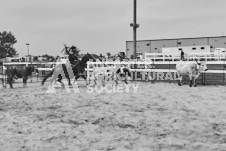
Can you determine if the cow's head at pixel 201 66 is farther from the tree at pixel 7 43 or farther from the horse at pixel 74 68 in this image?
the tree at pixel 7 43

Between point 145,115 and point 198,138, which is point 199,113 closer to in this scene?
point 145,115

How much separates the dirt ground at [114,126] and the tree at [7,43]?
65.5 m

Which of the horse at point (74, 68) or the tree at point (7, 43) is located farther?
the tree at point (7, 43)

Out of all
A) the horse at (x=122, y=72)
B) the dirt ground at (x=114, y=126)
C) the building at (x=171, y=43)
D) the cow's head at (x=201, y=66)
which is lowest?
the dirt ground at (x=114, y=126)

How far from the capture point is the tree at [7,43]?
2714 inches

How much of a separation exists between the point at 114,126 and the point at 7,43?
73.3 m

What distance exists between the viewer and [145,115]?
6609mm

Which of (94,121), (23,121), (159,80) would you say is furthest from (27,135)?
(159,80)

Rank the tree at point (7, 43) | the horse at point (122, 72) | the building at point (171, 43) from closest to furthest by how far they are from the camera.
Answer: the horse at point (122, 72) → the building at point (171, 43) → the tree at point (7, 43)

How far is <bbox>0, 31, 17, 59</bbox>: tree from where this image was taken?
226ft

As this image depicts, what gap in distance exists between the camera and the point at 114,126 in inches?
221

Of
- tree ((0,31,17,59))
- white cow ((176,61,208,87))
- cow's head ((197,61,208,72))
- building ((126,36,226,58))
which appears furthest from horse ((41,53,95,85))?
tree ((0,31,17,59))

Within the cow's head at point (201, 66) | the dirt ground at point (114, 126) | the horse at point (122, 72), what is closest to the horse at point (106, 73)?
the horse at point (122, 72)

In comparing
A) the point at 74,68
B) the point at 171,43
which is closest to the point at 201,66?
the point at 74,68
